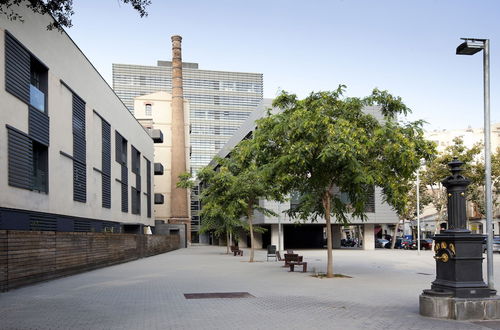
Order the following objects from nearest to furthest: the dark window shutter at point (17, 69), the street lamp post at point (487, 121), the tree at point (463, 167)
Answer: the street lamp post at point (487, 121)
the dark window shutter at point (17, 69)
the tree at point (463, 167)

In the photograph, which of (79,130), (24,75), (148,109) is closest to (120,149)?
(79,130)

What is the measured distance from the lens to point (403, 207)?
62.4 ft

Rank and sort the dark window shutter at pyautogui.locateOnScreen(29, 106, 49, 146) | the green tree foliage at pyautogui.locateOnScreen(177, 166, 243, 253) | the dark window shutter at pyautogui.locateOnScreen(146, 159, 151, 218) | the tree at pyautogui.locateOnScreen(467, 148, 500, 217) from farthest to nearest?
the dark window shutter at pyautogui.locateOnScreen(146, 159, 151, 218) < the tree at pyautogui.locateOnScreen(467, 148, 500, 217) < the green tree foliage at pyautogui.locateOnScreen(177, 166, 243, 253) < the dark window shutter at pyautogui.locateOnScreen(29, 106, 49, 146)

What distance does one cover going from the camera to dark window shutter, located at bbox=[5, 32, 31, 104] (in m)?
19.9

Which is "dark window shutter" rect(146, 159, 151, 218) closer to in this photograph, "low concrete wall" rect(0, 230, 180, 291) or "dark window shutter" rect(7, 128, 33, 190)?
"low concrete wall" rect(0, 230, 180, 291)

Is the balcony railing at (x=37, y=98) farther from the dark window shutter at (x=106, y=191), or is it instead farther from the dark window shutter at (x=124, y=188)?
the dark window shutter at (x=124, y=188)

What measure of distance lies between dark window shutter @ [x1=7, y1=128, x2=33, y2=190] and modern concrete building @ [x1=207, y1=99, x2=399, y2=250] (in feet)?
93.3

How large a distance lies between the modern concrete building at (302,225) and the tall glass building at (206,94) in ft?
129

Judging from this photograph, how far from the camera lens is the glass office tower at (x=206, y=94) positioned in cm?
10994

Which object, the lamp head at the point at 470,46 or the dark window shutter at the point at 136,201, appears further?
the dark window shutter at the point at 136,201

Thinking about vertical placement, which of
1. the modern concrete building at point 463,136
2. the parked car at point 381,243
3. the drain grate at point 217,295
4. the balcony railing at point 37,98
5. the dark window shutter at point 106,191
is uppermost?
the modern concrete building at point 463,136

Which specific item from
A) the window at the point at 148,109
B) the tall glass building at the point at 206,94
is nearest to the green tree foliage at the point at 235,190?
the window at the point at 148,109

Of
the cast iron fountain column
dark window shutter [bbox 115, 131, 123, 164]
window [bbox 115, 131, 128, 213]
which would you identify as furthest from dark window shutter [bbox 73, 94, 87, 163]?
the cast iron fountain column

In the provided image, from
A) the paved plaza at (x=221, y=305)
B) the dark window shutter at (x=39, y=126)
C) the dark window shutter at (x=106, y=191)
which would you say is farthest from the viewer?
the dark window shutter at (x=106, y=191)
